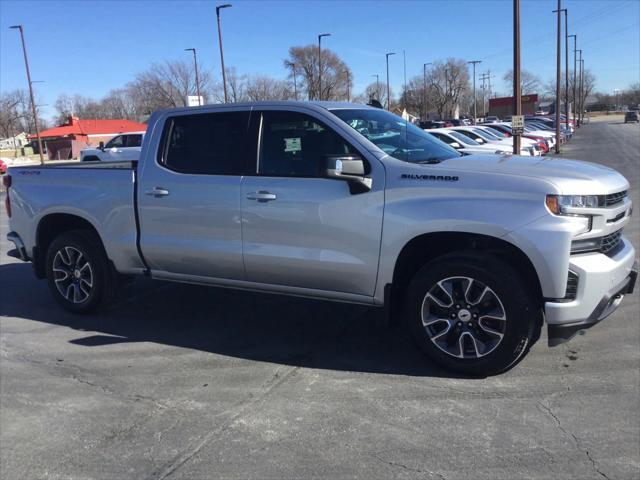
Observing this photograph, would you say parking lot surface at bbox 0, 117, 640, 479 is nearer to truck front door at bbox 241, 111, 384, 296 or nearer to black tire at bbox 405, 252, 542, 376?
black tire at bbox 405, 252, 542, 376

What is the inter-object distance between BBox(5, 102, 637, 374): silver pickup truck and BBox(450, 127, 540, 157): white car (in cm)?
1578

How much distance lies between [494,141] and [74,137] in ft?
172

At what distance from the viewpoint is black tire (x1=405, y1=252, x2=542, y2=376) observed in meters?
3.93

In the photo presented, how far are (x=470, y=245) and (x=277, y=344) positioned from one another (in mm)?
1845

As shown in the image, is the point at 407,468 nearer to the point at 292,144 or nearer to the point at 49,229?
the point at 292,144

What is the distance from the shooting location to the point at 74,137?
6256 centimetres

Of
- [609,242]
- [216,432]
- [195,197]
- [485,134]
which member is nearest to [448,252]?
[609,242]

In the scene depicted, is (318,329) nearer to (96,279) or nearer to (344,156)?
(344,156)

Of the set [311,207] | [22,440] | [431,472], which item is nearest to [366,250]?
[311,207]

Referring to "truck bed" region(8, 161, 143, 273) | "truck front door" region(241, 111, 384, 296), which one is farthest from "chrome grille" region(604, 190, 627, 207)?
"truck bed" region(8, 161, 143, 273)

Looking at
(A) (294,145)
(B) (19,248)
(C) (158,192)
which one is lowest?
(B) (19,248)

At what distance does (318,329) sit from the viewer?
5.36 m

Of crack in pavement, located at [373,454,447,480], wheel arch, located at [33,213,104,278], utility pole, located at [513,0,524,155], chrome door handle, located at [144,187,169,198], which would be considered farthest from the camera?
utility pole, located at [513,0,524,155]

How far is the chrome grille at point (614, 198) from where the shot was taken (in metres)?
3.91
